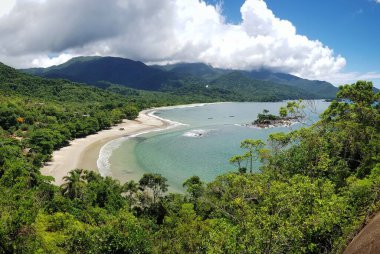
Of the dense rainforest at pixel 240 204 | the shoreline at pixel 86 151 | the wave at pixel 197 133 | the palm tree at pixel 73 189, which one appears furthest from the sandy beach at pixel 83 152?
the wave at pixel 197 133

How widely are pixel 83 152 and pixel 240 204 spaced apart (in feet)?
193

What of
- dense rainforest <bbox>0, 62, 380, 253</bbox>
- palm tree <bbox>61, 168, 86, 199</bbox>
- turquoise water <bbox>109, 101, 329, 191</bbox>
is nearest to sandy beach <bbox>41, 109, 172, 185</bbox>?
dense rainforest <bbox>0, 62, 380, 253</bbox>

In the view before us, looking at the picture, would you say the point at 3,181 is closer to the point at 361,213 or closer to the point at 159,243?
the point at 159,243

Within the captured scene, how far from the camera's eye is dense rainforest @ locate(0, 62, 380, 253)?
12.9m

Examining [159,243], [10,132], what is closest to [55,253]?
[159,243]

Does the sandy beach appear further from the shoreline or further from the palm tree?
the palm tree

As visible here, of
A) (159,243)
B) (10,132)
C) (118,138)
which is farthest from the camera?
(118,138)

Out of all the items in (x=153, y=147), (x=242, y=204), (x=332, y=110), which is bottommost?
(x=153, y=147)

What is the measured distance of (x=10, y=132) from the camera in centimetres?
7469

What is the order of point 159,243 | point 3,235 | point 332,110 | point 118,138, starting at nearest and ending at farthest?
point 3,235, point 159,243, point 332,110, point 118,138

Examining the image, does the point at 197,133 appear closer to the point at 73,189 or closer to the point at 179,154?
the point at 179,154

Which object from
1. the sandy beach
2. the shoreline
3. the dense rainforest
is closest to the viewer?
the dense rainforest

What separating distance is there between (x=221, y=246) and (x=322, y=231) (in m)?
4.36

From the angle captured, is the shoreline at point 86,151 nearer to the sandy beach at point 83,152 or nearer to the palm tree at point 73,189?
the sandy beach at point 83,152
